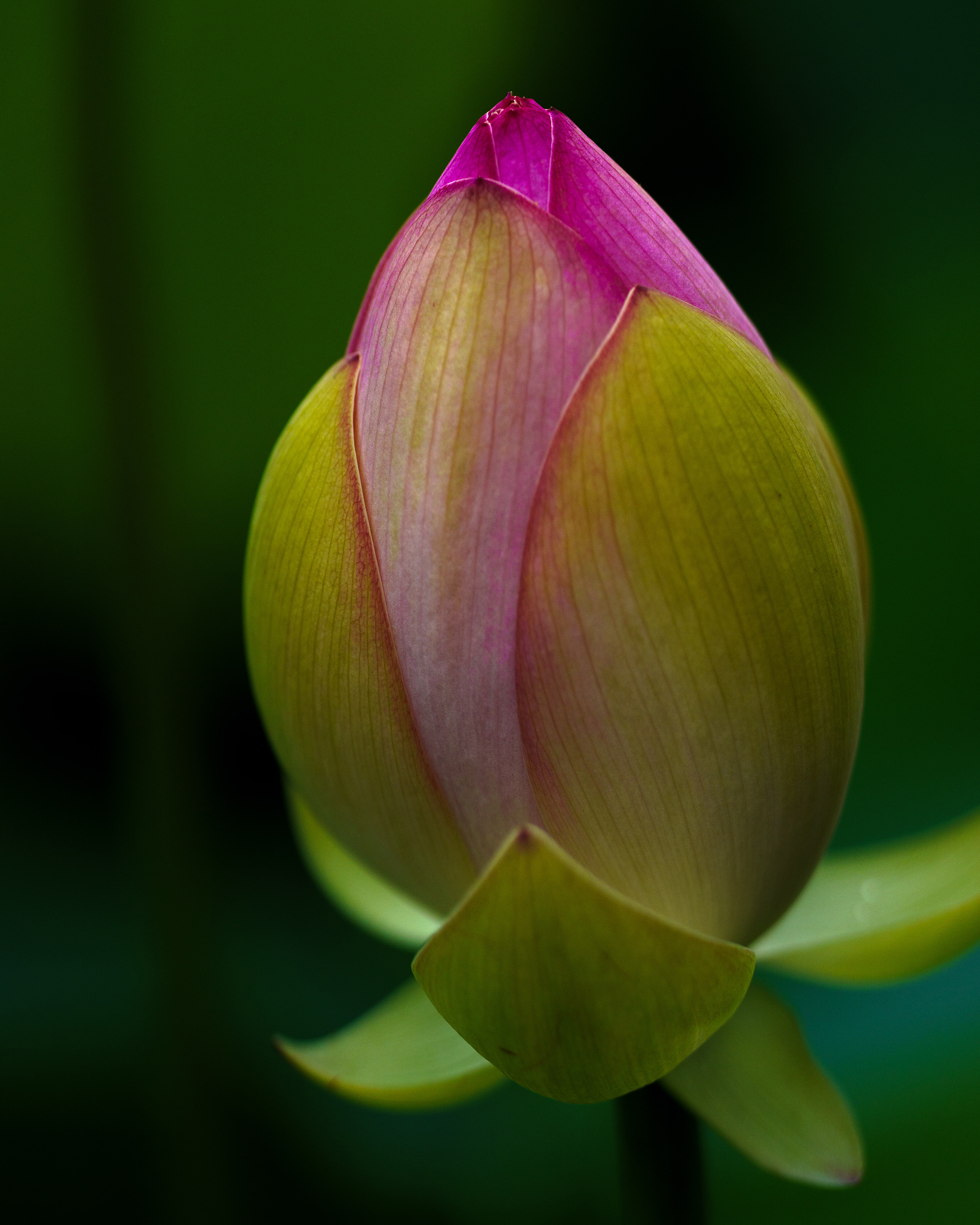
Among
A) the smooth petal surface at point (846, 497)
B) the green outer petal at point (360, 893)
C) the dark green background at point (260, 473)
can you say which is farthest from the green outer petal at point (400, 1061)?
the dark green background at point (260, 473)

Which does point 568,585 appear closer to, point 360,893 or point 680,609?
point 680,609

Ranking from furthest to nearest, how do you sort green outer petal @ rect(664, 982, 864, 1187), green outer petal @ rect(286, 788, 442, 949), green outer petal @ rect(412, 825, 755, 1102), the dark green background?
1. the dark green background
2. green outer petal @ rect(286, 788, 442, 949)
3. green outer petal @ rect(664, 982, 864, 1187)
4. green outer petal @ rect(412, 825, 755, 1102)

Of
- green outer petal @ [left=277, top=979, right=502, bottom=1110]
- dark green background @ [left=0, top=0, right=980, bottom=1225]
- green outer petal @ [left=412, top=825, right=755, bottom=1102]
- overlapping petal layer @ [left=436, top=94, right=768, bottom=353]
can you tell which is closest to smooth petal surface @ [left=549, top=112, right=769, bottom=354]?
overlapping petal layer @ [left=436, top=94, right=768, bottom=353]

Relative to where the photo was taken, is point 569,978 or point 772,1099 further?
point 772,1099

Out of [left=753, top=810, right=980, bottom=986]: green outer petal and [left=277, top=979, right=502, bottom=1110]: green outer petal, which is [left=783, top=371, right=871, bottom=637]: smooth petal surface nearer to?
[left=753, top=810, right=980, bottom=986]: green outer petal

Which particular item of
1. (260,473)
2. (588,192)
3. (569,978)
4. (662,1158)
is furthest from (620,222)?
(260,473)

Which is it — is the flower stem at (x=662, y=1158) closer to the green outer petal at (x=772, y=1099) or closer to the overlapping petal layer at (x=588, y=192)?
the green outer petal at (x=772, y=1099)

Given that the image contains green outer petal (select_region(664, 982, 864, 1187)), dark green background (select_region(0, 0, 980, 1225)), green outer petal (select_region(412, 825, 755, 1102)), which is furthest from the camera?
dark green background (select_region(0, 0, 980, 1225))
